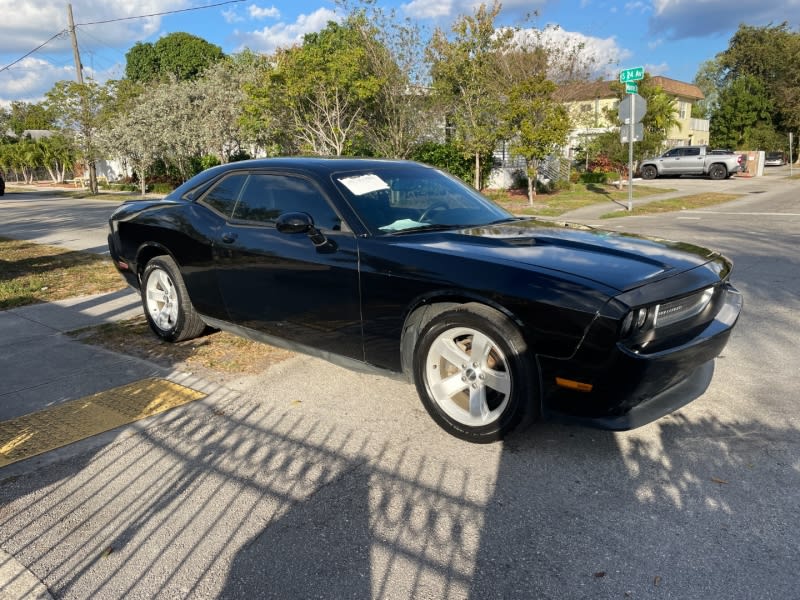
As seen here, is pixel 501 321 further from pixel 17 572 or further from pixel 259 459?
pixel 17 572

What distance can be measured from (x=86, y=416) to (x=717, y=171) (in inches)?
1363

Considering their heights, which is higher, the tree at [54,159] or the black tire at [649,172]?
the tree at [54,159]

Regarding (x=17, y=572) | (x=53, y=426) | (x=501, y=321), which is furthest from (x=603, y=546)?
(x=53, y=426)

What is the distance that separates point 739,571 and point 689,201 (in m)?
20.1

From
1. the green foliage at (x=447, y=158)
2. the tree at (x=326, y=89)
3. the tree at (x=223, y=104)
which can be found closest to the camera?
the tree at (x=326, y=89)

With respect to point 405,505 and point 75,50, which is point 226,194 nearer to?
point 405,505

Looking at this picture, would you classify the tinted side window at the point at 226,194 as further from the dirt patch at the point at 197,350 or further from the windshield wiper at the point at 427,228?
the windshield wiper at the point at 427,228

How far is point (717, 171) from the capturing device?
3197 cm

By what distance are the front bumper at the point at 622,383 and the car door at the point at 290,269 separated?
1.27 metres

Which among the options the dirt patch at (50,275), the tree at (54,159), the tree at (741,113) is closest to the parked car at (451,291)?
the dirt patch at (50,275)

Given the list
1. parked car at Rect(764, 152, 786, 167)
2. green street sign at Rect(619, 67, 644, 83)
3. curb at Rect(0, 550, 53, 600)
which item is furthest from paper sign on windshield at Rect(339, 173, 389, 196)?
parked car at Rect(764, 152, 786, 167)

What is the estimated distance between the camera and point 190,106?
28.5 metres

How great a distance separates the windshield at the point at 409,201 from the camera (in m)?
3.88

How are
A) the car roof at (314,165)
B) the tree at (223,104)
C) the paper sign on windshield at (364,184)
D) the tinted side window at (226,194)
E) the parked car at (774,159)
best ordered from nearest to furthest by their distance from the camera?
the paper sign on windshield at (364,184), the car roof at (314,165), the tinted side window at (226,194), the tree at (223,104), the parked car at (774,159)
